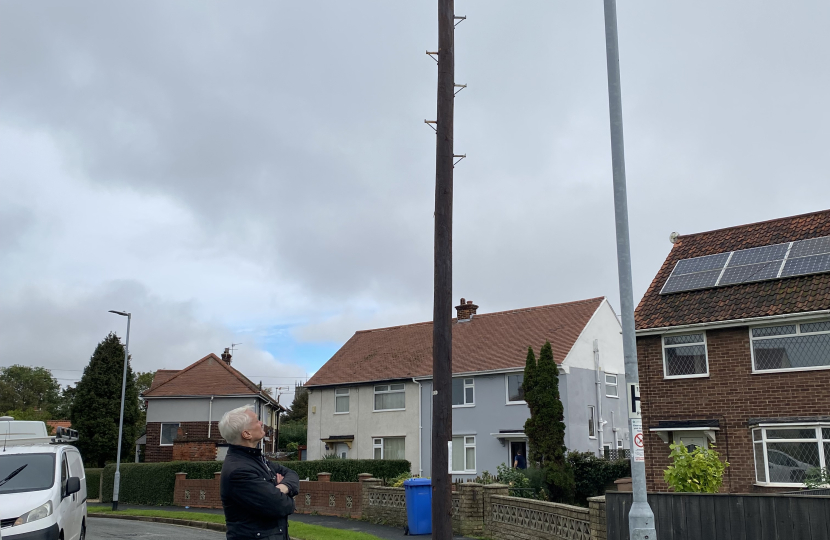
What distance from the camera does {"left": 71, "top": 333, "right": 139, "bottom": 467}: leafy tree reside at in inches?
1547

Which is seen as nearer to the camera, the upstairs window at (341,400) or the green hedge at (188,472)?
the green hedge at (188,472)

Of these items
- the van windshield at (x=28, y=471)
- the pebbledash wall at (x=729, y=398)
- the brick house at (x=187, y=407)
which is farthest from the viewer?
the brick house at (x=187, y=407)

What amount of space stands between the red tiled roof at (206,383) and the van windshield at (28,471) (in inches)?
1233

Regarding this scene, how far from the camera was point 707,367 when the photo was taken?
20672mm

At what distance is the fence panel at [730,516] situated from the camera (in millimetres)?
9562

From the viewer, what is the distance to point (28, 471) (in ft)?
35.1

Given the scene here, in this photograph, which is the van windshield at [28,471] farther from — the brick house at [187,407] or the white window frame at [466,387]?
the brick house at [187,407]

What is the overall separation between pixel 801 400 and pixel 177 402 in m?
33.1

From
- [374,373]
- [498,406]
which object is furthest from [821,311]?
[374,373]

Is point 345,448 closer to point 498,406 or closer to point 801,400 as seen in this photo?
point 498,406

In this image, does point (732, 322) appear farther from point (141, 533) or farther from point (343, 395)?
point (343, 395)

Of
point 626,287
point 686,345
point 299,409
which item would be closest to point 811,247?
point 686,345

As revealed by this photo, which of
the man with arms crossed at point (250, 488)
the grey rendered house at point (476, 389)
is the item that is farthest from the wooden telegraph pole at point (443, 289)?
the grey rendered house at point (476, 389)

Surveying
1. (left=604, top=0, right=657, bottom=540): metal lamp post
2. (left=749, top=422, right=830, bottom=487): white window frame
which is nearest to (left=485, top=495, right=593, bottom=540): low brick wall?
(left=604, top=0, right=657, bottom=540): metal lamp post
